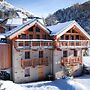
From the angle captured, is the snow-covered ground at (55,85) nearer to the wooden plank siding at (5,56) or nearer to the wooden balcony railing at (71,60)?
the wooden balcony railing at (71,60)

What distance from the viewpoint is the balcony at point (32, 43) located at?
101 ft

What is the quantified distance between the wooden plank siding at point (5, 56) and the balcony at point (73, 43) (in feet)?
23.4

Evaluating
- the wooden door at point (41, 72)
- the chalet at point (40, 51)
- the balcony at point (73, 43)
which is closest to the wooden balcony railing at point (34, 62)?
the chalet at point (40, 51)

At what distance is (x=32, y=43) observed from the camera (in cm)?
3180

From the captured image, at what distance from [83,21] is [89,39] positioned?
35.9 m

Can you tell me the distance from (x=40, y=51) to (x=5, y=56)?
5153mm

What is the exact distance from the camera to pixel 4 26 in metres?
39.3

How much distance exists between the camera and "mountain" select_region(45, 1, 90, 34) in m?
73.3

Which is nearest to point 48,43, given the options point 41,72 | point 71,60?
point 41,72

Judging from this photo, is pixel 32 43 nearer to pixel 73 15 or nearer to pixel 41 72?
pixel 41 72

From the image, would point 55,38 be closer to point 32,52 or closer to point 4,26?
point 32,52

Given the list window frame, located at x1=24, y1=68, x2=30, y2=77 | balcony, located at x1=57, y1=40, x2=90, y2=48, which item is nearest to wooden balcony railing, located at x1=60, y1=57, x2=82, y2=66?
balcony, located at x1=57, y1=40, x2=90, y2=48

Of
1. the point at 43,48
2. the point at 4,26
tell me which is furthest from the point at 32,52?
the point at 4,26

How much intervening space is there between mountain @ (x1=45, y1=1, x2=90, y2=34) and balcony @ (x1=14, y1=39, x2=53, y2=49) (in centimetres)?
3923
